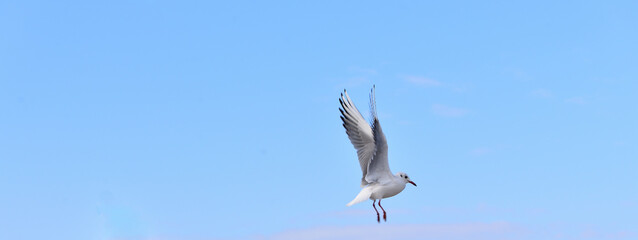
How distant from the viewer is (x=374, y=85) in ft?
70.6

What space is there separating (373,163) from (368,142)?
1.17m

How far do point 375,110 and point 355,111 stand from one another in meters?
1.96

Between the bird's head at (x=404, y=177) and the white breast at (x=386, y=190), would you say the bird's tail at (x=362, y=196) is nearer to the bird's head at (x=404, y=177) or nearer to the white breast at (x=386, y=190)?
the white breast at (x=386, y=190)

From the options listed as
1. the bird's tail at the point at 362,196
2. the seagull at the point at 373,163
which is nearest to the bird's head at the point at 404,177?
the seagull at the point at 373,163

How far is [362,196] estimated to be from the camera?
20922 millimetres

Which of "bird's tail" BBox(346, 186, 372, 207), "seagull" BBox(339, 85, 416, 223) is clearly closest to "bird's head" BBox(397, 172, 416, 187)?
"seagull" BBox(339, 85, 416, 223)

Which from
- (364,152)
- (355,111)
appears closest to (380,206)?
(364,152)

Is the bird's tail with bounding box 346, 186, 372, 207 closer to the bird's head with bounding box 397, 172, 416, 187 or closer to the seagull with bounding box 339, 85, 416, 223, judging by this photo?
the seagull with bounding box 339, 85, 416, 223

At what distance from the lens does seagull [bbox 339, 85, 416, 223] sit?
2123 centimetres

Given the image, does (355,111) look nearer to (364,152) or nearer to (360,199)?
(364,152)

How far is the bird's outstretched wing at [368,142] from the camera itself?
839 inches

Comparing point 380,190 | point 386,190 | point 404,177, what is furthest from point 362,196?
point 404,177

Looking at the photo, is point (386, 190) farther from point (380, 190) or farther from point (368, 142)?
point (368, 142)

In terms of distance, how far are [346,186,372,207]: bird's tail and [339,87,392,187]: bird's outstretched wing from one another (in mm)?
424
